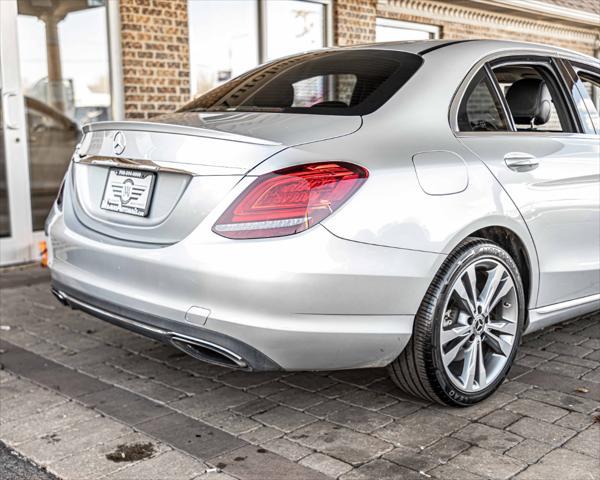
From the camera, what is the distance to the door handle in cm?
336

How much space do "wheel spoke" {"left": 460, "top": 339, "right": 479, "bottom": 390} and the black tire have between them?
0.04m

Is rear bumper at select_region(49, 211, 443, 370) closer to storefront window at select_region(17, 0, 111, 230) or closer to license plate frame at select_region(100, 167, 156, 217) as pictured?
license plate frame at select_region(100, 167, 156, 217)

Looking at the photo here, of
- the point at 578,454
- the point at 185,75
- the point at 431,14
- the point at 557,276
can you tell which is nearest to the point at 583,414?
the point at 578,454

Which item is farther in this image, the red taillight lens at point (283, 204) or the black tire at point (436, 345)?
the black tire at point (436, 345)

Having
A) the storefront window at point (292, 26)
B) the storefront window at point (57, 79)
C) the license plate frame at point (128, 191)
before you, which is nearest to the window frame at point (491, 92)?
the license plate frame at point (128, 191)

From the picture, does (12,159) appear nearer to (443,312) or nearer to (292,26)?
(292,26)

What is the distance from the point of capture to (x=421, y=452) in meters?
2.90

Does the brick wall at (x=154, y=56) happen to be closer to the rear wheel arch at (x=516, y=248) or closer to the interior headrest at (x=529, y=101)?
the interior headrest at (x=529, y=101)

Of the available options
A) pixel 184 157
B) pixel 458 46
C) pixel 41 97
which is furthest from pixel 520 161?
pixel 41 97

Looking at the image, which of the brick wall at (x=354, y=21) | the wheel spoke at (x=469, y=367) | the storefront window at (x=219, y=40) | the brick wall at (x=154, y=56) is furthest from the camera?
the brick wall at (x=354, y=21)

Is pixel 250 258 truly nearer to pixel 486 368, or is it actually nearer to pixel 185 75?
pixel 486 368

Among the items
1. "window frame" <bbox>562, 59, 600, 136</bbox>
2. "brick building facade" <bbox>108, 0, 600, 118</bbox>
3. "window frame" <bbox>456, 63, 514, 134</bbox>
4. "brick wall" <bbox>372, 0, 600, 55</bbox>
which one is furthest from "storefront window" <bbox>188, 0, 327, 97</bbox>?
"window frame" <bbox>456, 63, 514, 134</bbox>

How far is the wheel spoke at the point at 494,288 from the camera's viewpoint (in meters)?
3.28

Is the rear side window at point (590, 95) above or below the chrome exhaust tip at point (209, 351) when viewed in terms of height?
above
